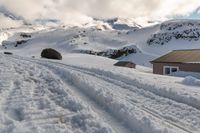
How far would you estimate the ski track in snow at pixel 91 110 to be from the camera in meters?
6.58

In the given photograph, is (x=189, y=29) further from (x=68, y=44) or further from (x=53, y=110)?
(x=53, y=110)

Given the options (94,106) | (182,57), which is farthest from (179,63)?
(94,106)

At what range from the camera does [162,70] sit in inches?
1372

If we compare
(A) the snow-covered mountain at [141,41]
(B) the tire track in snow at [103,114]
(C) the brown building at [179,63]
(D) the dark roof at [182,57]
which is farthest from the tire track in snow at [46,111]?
(A) the snow-covered mountain at [141,41]

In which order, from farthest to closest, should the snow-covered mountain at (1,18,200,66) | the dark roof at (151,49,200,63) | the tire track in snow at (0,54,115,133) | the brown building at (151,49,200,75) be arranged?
1. the snow-covered mountain at (1,18,200,66)
2. the dark roof at (151,49,200,63)
3. the brown building at (151,49,200,75)
4. the tire track in snow at (0,54,115,133)

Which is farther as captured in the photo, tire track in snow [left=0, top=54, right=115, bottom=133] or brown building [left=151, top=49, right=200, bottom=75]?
brown building [left=151, top=49, right=200, bottom=75]

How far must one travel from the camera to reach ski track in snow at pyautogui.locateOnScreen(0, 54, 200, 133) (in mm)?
6578

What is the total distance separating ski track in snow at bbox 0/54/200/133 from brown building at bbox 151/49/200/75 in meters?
21.4

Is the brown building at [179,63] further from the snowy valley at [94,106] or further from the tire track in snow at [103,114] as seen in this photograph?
the tire track in snow at [103,114]

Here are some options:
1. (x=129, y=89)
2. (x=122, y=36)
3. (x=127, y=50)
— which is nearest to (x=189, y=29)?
(x=127, y=50)

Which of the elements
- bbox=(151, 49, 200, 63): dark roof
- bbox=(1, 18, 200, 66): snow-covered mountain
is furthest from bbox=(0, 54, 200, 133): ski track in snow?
bbox=(1, 18, 200, 66): snow-covered mountain

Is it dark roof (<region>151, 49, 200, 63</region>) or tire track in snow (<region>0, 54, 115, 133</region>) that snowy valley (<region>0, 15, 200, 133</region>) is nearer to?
tire track in snow (<region>0, 54, 115, 133</region>)

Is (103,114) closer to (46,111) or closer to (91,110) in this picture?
(91,110)

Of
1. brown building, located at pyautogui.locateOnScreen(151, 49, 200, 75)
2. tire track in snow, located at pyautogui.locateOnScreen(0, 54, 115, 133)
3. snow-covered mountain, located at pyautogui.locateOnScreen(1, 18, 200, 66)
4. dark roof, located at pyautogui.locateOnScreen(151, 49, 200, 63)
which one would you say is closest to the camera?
tire track in snow, located at pyautogui.locateOnScreen(0, 54, 115, 133)
